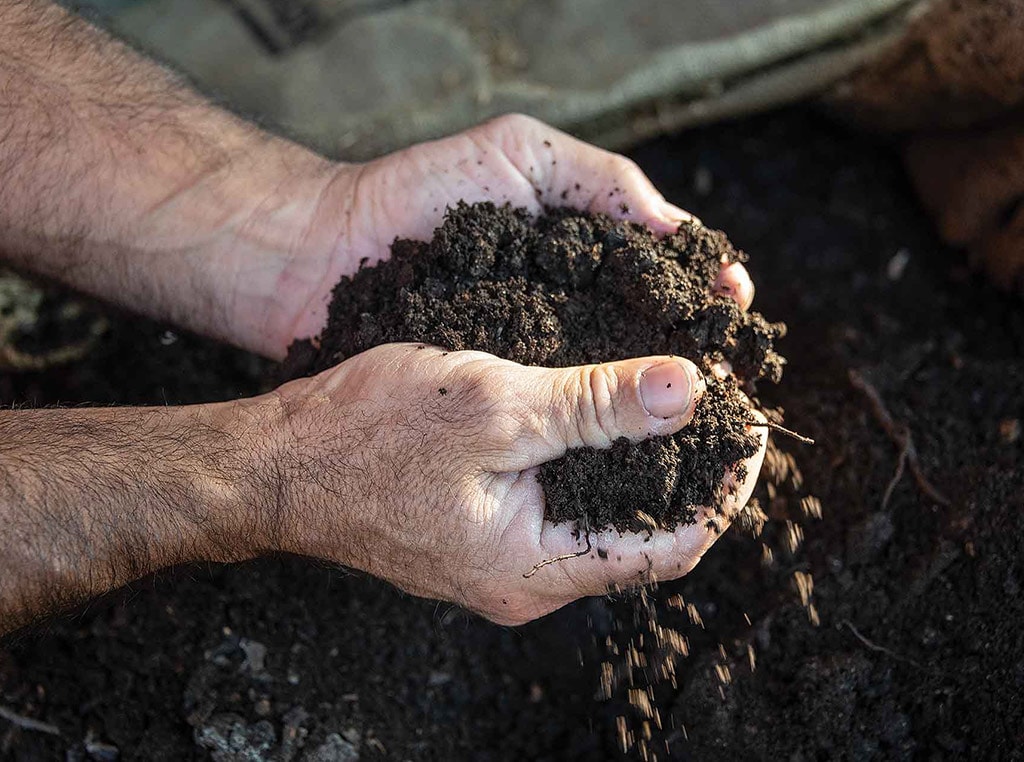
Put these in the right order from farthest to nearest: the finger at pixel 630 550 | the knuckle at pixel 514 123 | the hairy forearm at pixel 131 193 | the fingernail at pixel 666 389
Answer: the hairy forearm at pixel 131 193 → the knuckle at pixel 514 123 → the finger at pixel 630 550 → the fingernail at pixel 666 389

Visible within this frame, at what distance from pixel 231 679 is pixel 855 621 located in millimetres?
1360

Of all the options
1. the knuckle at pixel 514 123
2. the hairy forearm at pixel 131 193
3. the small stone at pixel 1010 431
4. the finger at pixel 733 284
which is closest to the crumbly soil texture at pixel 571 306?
the finger at pixel 733 284

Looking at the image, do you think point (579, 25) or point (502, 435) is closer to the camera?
point (502, 435)

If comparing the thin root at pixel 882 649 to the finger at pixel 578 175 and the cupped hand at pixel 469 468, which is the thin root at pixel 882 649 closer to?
the cupped hand at pixel 469 468

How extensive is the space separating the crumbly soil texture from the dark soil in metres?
0.52

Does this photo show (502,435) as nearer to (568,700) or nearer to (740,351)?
(740,351)

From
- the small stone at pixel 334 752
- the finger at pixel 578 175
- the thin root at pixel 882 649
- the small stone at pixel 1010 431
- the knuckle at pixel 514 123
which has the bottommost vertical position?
the small stone at pixel 334 752

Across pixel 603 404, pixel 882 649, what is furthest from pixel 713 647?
pixel 603 404

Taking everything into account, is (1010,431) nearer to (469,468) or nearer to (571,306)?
(571,306)

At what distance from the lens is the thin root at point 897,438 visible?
199cm

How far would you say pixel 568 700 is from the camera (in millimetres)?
2047

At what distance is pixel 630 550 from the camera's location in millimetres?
1568

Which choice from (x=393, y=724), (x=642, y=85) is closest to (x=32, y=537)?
(x=393, y=724)

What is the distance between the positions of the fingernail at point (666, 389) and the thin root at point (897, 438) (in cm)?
78
